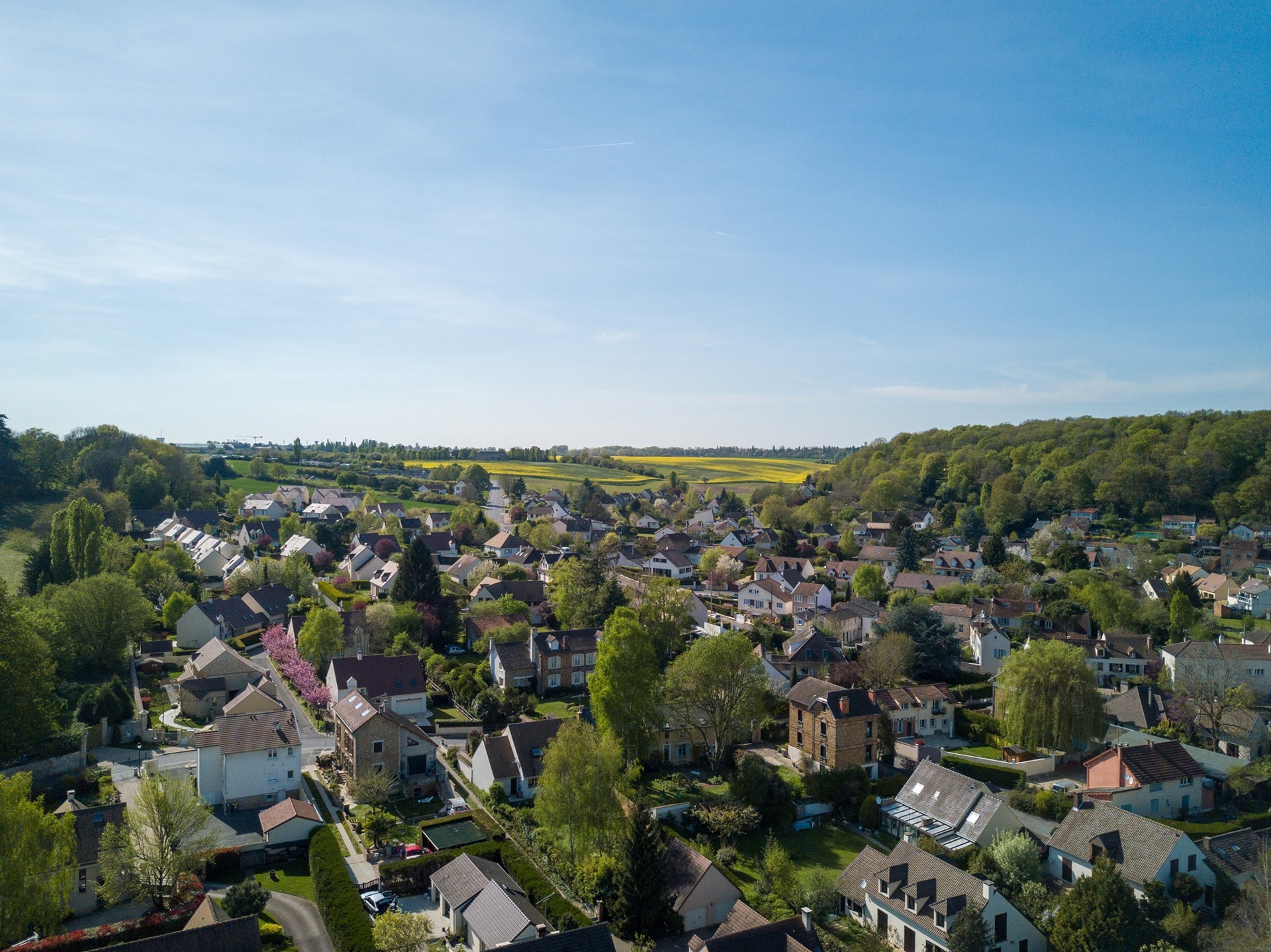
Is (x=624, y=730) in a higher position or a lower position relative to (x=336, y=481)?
lower

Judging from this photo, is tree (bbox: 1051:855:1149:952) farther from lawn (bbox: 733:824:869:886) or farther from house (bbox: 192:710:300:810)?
house (bbox: 192:710:300:810)

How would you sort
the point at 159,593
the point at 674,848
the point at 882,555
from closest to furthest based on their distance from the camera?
the point at 674,848
the point at 159,593
the point at 882,555

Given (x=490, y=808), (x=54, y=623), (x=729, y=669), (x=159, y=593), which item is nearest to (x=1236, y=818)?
(x=729, y=669)

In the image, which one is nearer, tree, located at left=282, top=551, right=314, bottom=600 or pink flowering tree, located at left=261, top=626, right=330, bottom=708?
pink flowering tree, located at left=261, top=626, right=330, bottom=708

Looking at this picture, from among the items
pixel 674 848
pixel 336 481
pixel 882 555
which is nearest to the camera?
pixel 674 848

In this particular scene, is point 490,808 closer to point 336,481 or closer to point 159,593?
point 159,593

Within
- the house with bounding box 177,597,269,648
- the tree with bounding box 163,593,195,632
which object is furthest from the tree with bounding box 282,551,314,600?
the tree with bounding box 163,593,195,632

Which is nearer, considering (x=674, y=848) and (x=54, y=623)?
(x=674, y=848)

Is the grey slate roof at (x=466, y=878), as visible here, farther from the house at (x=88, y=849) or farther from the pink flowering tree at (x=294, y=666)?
the pink flowering tree at (x=294, y=666)
